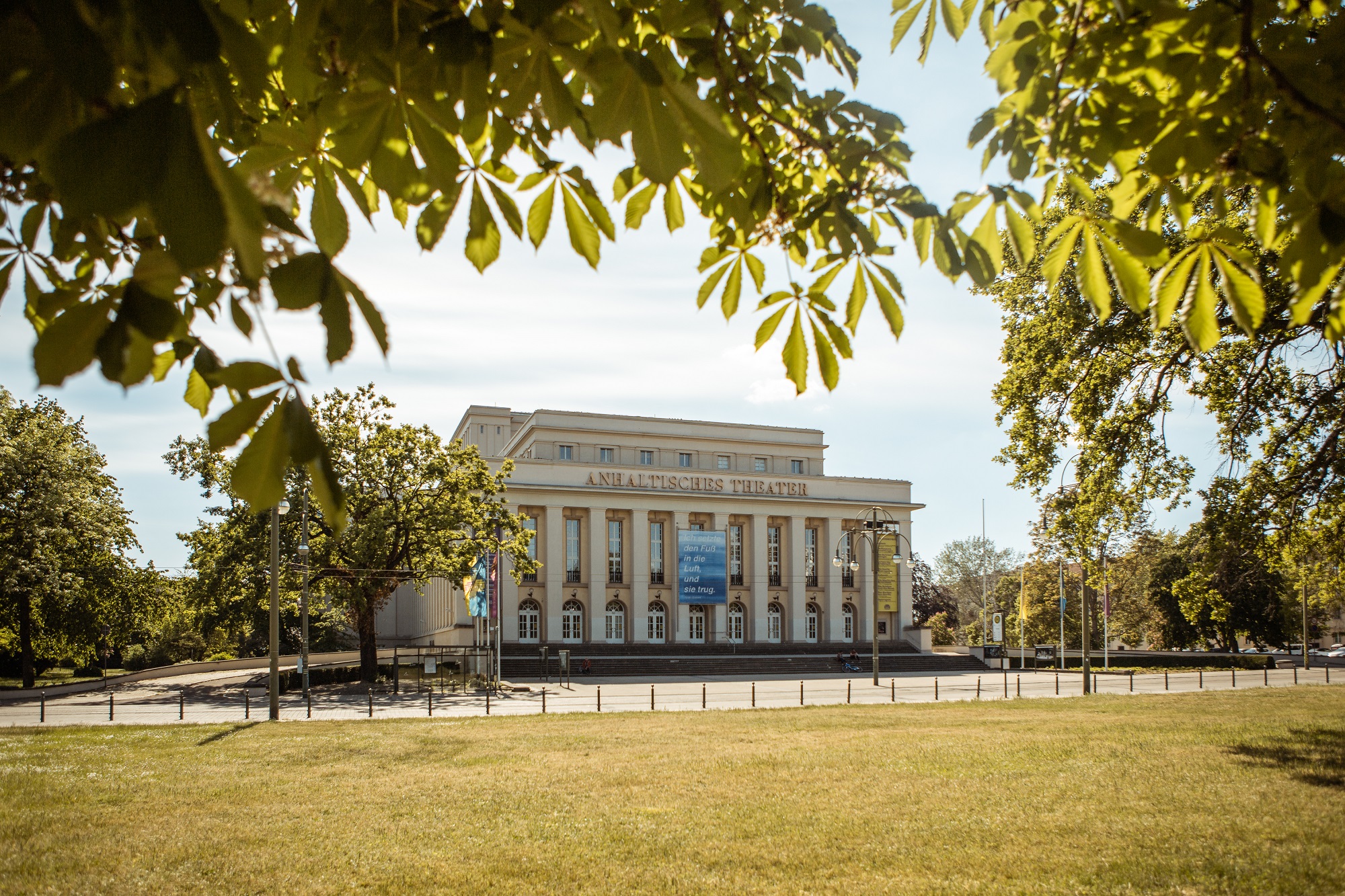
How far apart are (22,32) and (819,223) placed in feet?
9.99

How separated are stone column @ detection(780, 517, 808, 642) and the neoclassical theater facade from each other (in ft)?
0.31

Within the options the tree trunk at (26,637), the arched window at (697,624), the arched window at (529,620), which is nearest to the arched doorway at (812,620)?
the arched window at (697,624)

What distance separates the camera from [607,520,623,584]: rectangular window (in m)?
64.6

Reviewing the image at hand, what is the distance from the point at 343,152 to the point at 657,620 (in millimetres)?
64733

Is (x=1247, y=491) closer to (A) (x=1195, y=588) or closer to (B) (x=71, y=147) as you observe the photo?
(A) (x=1195, y=588)

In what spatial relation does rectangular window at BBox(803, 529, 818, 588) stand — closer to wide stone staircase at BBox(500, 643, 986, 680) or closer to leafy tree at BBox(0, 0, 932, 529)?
wide stone staircase at BBox(500, 643, 986, 680)

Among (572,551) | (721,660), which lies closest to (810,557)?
(721,660)

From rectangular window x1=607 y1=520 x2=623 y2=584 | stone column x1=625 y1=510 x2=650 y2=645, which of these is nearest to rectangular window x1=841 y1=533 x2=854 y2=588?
stone column x1=625 y1=510 x2=650 y2=645

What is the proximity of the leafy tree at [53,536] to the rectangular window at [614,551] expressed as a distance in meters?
30.3

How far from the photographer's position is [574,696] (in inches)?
1340

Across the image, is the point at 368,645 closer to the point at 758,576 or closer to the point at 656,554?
the point at 656,554

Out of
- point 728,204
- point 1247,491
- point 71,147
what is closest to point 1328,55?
point 728,204

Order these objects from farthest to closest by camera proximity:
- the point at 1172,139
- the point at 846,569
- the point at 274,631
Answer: the point at 846,569 → the point at 274,631 → the point at 1172,139

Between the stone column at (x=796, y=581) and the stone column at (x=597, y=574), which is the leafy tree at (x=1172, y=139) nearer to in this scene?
the stone column at (x=597, y=574)
